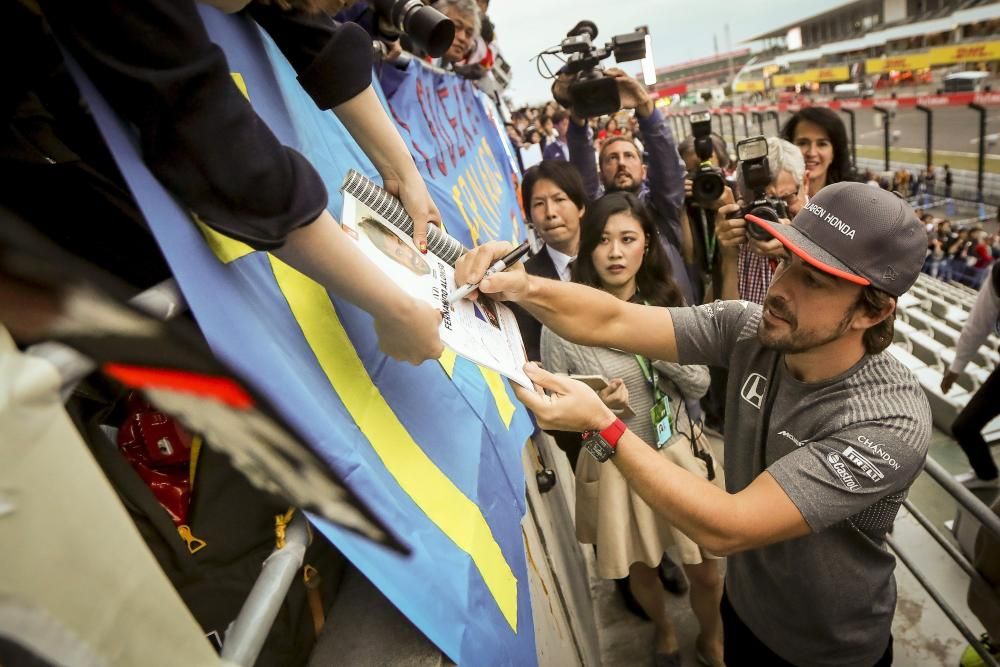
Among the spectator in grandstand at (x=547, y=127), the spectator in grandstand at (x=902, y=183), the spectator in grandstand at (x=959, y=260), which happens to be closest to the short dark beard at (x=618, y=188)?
the spectator in grandstand at (x=547, y=127)

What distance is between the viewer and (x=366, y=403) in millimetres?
1168

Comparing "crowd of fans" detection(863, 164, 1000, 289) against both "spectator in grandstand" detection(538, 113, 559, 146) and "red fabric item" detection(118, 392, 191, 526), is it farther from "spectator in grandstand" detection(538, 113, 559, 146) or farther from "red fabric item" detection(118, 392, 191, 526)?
"red fabric item" detection(118, 392, 191, 526)

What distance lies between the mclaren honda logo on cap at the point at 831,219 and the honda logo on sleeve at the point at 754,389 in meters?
0.46

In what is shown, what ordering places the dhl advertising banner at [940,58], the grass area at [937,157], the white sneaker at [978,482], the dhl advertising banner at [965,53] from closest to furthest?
1. the white sneaker at [978,482]
2. the grass area at [937,157]
3. the dhl advertising banner at [965,53]
4. the dhl advertising banner at [940,58]

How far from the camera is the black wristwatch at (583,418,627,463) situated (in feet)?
5.06

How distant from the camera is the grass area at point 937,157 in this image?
22109mm

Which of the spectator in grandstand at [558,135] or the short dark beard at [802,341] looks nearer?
the short dark beard at [802,341]

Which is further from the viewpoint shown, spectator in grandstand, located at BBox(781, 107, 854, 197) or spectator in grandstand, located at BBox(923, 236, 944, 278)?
spectator in grandstand, located at BBox(923, 236, 944, 278)

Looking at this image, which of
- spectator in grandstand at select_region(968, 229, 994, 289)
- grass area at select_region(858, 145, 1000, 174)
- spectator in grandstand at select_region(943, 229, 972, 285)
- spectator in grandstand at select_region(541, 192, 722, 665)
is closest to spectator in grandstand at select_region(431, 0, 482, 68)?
spectator in grandstand at select_region(541, 192, 722, 665)

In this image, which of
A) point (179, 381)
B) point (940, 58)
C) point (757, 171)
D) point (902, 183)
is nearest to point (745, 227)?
point (757, 171)

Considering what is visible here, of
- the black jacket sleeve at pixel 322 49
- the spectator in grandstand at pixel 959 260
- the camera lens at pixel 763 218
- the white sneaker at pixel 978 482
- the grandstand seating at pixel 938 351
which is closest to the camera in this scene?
the black jacket sleeve at pixel 322 49

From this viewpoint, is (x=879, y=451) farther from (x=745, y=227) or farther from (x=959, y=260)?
(x=959, y=260)

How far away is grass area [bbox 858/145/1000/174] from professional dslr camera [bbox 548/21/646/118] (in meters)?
24.8

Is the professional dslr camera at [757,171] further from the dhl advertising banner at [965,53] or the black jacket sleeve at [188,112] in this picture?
the dhl advertising banner at [965,53]
